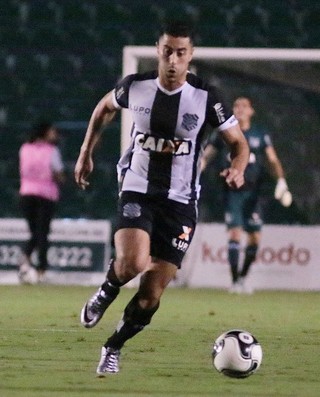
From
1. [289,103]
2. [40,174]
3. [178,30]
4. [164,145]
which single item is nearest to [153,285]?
[164,145]

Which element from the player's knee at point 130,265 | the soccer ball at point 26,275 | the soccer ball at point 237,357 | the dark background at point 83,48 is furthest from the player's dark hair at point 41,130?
the soccer ball at point 237,357

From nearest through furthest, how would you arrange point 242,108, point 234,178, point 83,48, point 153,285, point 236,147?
1. point 234,178
2. point 153,285
3. point 236,147
4. point 242,108
5. point 83,48

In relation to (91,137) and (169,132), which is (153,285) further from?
(91,137)

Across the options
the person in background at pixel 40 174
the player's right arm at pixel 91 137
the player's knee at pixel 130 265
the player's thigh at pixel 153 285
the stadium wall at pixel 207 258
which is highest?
the player's right arm at pixel 91 137

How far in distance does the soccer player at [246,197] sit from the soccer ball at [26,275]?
8.31 feet

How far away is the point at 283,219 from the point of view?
60.0ft

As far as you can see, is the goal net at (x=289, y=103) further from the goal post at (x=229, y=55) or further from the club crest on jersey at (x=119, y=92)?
the club crest on jersey at (x=119, y=92)

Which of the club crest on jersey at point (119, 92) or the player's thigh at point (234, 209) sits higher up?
the club crest on jersey at point (119, 92)

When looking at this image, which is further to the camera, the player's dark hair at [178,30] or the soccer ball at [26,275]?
the soccer ball at [26,275]

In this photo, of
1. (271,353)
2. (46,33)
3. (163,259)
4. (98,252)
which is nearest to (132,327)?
(163,259)

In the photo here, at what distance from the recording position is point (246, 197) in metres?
16.3

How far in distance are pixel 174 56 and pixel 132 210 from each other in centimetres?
87

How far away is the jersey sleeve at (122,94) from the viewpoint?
820cm

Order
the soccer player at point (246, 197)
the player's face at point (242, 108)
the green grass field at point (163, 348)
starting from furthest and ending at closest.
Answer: the soccer player at point (246, 197) → the player's face at point (242, 108) → the green grass field at point (163, 348)
